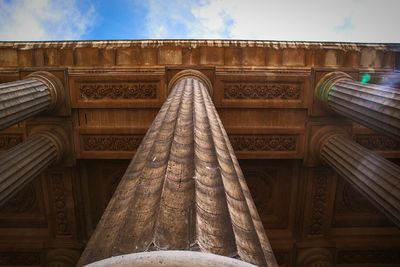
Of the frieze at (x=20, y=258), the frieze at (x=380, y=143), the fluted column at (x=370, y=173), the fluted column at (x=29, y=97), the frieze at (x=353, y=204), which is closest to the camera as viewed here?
the fluted column at (x=370, y=173)

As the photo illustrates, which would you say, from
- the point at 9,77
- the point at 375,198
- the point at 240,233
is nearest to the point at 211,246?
the point at 240,233

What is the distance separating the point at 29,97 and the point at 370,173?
6575 mm

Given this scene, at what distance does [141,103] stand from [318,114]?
4566 mm

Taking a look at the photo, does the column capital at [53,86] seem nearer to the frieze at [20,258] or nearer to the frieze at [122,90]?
the frieze at [122,90]

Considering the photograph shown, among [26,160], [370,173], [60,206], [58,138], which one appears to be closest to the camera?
[370,173]

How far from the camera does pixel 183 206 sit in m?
2.40

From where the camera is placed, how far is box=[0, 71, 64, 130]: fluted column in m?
6.06

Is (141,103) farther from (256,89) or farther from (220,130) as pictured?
(220,130)

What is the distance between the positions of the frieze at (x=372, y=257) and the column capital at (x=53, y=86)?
9103mm

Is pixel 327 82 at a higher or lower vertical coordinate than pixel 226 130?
higher

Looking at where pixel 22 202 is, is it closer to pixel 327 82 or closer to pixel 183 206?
pixel 327 82

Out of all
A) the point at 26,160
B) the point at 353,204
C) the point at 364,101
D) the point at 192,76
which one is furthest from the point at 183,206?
the point at 353,204

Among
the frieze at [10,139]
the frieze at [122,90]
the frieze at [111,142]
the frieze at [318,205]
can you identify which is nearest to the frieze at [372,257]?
the frieze at [318,205]

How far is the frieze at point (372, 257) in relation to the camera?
34.8ft
